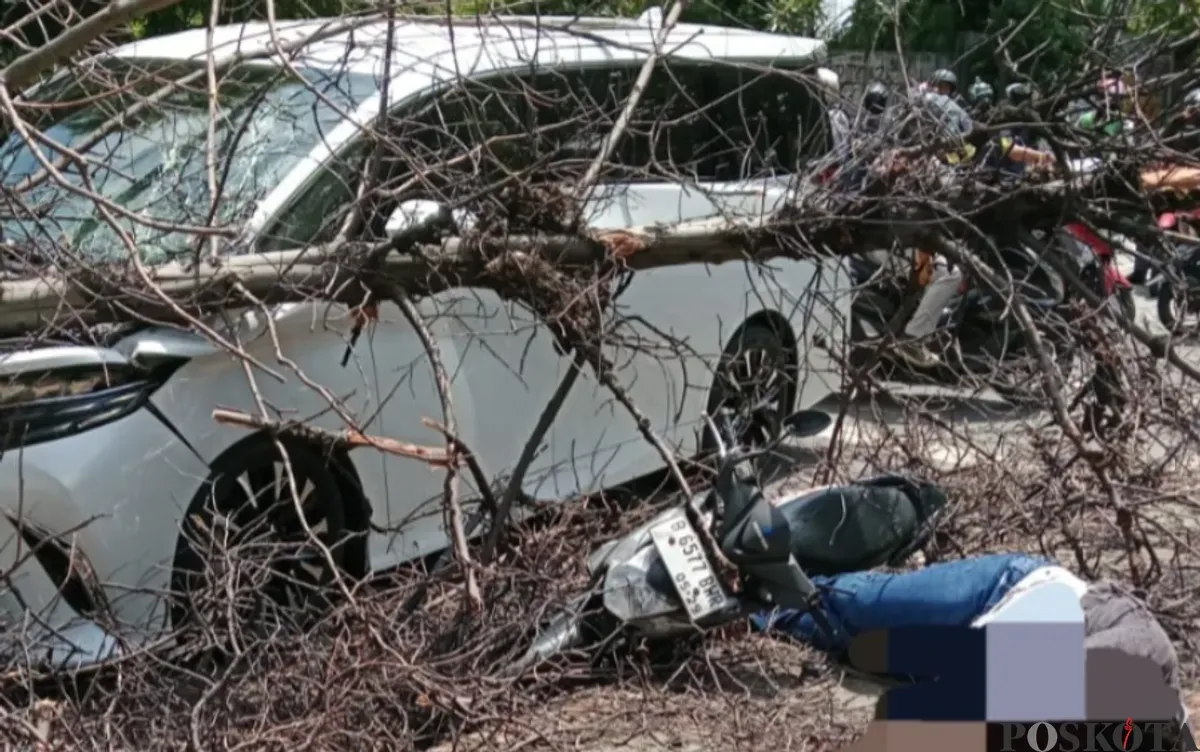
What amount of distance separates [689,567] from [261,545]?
4.10ft

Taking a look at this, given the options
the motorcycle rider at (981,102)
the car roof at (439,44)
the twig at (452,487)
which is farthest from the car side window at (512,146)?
the motorcycle rider at (981,102)

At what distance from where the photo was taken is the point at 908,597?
4.28 meters

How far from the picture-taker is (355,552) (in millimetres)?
5070

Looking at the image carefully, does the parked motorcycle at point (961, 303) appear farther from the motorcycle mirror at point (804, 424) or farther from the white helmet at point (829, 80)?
the white helmet at point (829, 80)

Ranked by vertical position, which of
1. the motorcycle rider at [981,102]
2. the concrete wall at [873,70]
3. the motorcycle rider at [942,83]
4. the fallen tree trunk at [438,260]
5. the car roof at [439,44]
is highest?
the car roof at [439,44]

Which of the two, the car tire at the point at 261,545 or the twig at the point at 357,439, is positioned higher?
the twig at the point at 357,439

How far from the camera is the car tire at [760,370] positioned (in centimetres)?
614

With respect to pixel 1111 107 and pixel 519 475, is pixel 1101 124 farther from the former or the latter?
pixel 519 475

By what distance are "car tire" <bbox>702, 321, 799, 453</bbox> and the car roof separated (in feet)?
4.33

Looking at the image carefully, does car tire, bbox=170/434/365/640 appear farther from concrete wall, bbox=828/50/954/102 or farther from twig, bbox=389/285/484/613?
concrete wall, bbox=828/50/954/102

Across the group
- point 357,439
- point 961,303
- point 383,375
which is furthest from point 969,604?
point 961,303

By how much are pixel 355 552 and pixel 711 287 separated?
7.99 feet

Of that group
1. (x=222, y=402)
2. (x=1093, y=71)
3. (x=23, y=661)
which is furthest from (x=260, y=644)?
(x=1093, y=71)

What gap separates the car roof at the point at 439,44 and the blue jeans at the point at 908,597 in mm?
1854
